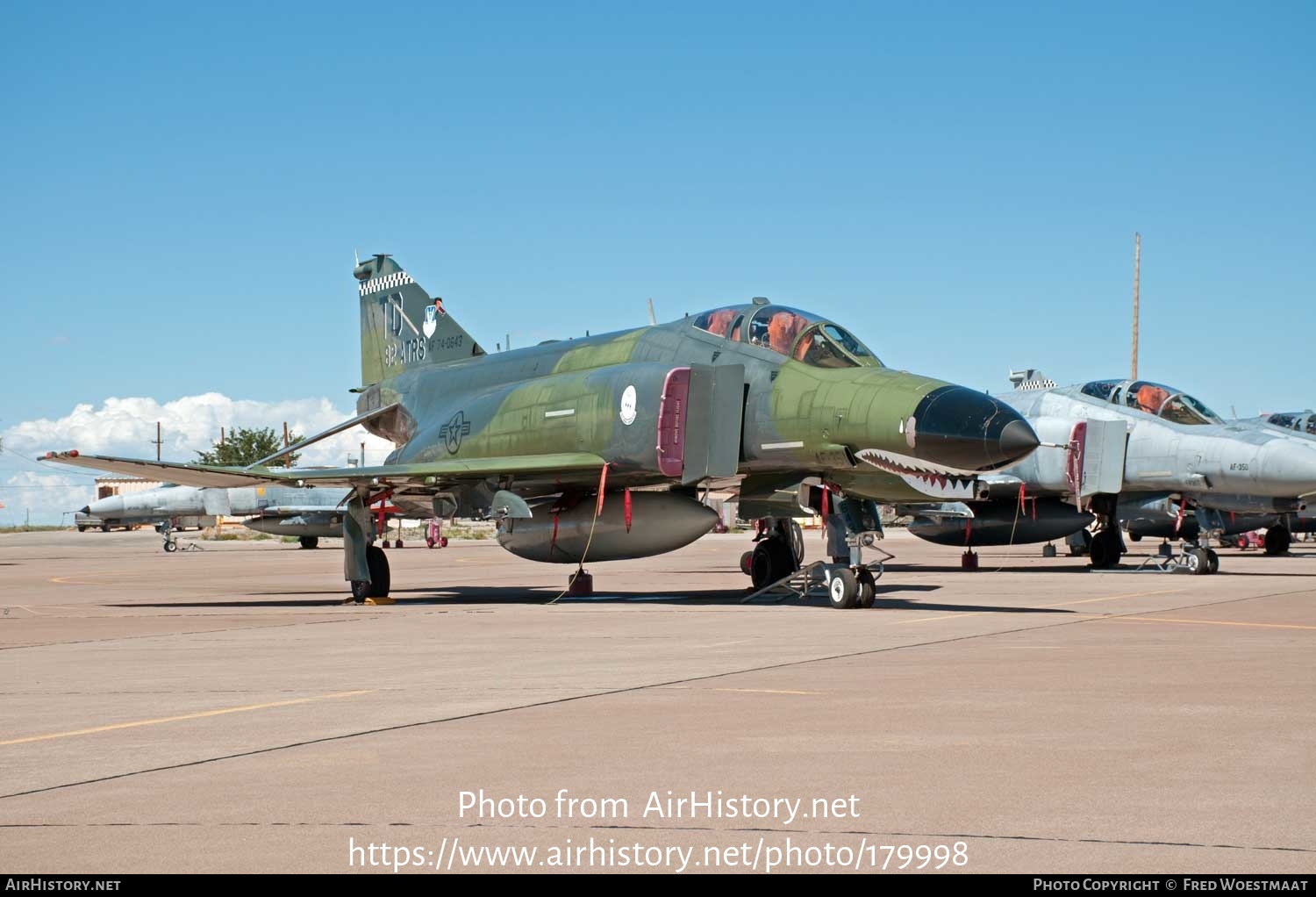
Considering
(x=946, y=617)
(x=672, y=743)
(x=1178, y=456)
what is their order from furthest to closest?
1. (x=1178, y=456)
2. (x=946, y=617)
3. (x=672, y=743)

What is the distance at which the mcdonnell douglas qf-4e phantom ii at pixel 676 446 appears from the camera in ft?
43.8

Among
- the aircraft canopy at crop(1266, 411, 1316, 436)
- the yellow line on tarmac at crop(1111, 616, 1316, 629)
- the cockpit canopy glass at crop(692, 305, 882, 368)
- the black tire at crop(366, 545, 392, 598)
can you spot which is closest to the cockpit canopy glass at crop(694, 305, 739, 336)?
the cockpit canopy glass at crop(692, 305, 882, 368)

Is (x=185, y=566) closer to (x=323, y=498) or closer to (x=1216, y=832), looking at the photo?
(x=323, y=498)

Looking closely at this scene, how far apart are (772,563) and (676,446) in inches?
130

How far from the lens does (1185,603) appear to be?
1420cm

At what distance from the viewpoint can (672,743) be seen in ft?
18.5

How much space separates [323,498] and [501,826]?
45826mm

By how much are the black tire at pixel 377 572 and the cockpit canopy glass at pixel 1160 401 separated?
42.0 ft

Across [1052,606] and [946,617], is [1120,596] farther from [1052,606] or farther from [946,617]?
[946,617]

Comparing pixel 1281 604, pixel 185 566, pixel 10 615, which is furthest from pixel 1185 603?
pixel 185 566

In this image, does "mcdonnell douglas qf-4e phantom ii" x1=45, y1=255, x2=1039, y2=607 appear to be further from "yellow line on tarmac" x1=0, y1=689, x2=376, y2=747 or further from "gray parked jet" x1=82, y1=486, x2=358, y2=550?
"gray parked jet" x1=82, y1=486, x2=358, y2=550

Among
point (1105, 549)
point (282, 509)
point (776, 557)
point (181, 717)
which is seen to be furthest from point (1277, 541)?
point (282, 509)

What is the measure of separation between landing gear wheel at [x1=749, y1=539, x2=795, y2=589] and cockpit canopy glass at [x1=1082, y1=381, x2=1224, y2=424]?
8.27 m

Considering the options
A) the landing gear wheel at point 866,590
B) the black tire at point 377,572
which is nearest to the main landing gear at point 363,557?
the black tire at point 377,572
